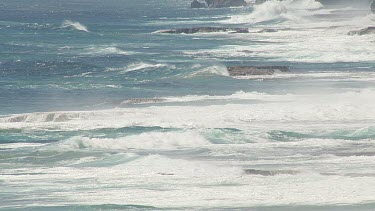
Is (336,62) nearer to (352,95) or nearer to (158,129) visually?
(352,95)

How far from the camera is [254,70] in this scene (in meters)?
59.4

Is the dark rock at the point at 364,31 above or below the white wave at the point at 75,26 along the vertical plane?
above

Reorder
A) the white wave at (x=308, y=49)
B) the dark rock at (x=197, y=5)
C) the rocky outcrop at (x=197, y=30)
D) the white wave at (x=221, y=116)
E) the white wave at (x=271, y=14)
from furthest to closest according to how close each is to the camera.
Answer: the dark rock at (x=197, y=5)
the white wave at (x=271, y=14)
the rocky outcrop at (x=197, y=30)
the white wave at (x=308, y=49)
the white wave at (x=221, y=116)

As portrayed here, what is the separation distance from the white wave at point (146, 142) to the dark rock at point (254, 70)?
66.8 feet

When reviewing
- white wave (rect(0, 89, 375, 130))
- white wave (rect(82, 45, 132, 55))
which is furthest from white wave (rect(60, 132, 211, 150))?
white wave (rect(82, 45, 132, 55))

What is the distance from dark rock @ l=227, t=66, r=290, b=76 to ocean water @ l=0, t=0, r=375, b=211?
2.71 feet

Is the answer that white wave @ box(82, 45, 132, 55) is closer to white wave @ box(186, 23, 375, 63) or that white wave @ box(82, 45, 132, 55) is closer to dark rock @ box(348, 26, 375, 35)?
white wave @ box(186, 23, 375, 63)

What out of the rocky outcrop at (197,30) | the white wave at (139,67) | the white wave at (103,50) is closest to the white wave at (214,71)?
the white wave at (139,67)

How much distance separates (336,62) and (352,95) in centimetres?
1701

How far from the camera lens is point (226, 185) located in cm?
3028

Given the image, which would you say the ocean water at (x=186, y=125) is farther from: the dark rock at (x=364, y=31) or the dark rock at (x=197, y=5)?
the dark rock at (x=197, y=5)

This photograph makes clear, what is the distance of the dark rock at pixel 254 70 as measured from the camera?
193 feet

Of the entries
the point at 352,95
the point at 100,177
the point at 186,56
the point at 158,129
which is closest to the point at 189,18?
the point at 186,56

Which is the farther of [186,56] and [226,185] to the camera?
[186,56]
